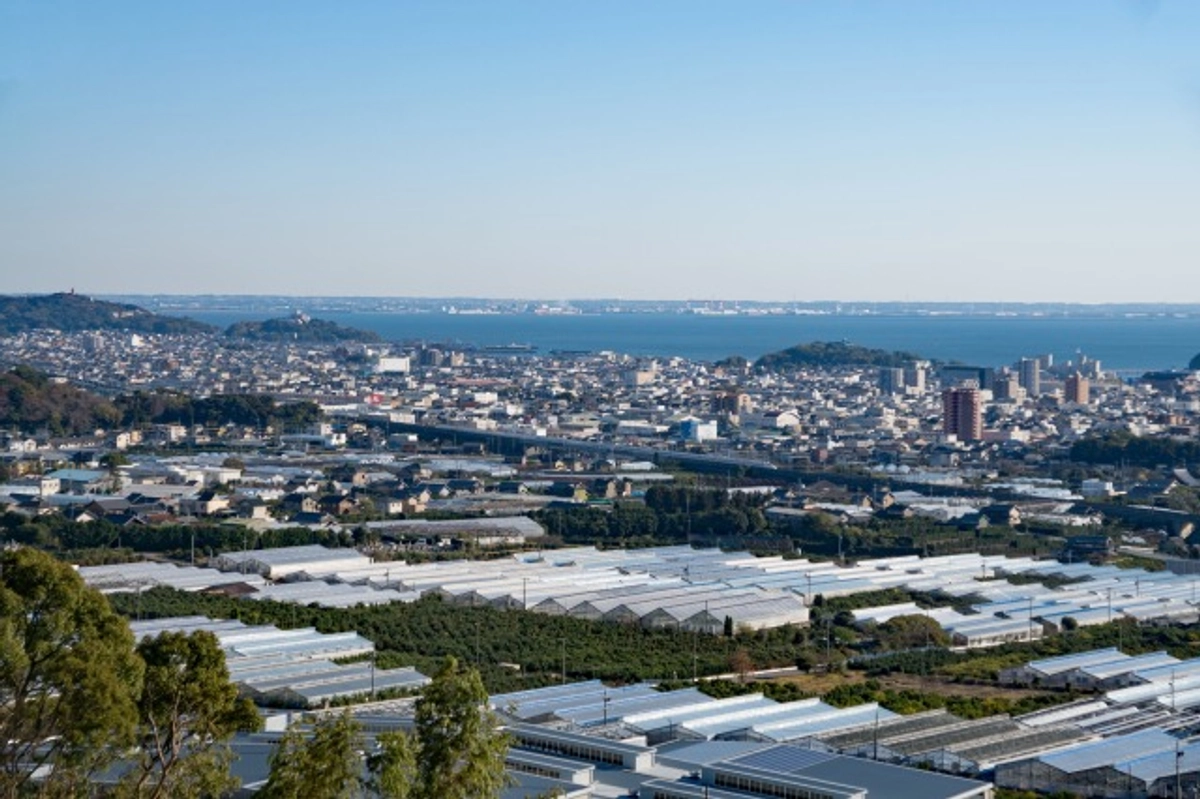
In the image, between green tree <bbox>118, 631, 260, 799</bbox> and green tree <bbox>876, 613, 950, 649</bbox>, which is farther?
green tree <bbox>876, 613, 950, 649</bbox>

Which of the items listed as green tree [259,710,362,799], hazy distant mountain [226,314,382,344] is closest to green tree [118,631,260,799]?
green tree [259,710,362,799]

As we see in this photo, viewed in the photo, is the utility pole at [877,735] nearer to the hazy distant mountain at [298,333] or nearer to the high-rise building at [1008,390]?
the high-rise building at [1008,390]

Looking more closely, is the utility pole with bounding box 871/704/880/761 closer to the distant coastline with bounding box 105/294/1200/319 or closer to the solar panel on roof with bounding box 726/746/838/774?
the solar panel on roof with bounding box 726/746/838/774

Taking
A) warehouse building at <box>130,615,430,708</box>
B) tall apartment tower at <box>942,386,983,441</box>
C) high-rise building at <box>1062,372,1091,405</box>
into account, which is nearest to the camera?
warehouse building at <box>130,615,430,708</box>

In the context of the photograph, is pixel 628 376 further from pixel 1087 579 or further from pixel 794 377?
pixel 1087 579

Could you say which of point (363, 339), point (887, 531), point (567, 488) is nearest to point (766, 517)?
point (887, 531)

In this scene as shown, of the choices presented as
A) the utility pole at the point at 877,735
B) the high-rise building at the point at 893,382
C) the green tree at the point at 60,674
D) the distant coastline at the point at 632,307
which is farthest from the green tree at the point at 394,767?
the distant coastline at the point at 632,307
